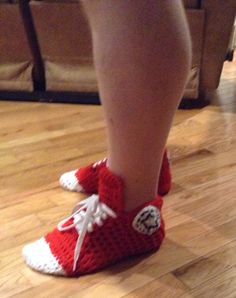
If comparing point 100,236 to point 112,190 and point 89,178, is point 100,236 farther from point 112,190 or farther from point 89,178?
point 89,178

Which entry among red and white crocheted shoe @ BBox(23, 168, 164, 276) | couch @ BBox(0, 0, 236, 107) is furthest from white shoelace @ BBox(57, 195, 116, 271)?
couch @ BBox(0, 0, 236, 107)

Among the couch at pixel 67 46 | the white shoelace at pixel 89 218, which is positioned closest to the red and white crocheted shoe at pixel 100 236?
the white shoelace at pixel 89 218

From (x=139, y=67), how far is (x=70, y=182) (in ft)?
1.41

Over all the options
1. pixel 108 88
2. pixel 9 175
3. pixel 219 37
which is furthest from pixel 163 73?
pixel 219 37

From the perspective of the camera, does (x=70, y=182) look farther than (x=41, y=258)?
Yes

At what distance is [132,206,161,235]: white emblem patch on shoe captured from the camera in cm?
66

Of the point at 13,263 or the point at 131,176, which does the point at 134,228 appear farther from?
the point at 13,263

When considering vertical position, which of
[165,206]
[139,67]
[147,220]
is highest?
[139,67]

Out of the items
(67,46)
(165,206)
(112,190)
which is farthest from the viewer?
(67,46)

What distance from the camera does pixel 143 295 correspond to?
1.99ft

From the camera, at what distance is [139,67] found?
542mm

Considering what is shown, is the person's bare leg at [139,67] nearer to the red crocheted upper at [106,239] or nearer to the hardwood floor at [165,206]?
the red crocheted upper at [106,239]

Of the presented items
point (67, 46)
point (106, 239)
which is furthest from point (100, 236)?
point (67, 46)

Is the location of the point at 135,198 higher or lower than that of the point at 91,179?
higher
